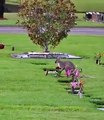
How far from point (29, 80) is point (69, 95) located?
13.1 feet

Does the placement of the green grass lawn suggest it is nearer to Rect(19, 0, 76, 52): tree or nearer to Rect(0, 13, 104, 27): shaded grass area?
Rect(0, 13, 104, 27): shaded grass area

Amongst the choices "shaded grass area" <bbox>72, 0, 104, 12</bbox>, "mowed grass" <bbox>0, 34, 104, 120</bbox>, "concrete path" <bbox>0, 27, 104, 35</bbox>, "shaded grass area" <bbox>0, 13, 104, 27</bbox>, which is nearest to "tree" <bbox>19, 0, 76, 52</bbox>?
"mowed grass" <bbox>0, 34, 104, 120</bbox>

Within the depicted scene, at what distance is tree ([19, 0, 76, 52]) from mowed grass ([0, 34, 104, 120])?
208cm

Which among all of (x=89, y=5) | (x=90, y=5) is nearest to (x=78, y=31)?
(x=90, y=5)

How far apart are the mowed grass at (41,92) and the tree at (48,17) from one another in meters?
2.08

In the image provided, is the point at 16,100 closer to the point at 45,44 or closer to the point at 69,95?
the point at 69,95

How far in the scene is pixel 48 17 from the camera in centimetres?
3631

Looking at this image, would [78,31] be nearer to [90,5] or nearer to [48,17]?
[48,17]

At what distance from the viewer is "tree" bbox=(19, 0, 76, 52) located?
118 ft

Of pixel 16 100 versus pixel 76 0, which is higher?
pixel 16 100

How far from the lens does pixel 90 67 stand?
99.8 ft

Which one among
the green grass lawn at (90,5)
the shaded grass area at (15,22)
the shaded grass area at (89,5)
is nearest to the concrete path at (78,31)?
the shaded grass area at (15,22)

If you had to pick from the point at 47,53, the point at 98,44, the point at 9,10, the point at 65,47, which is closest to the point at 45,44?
the point at 47,53

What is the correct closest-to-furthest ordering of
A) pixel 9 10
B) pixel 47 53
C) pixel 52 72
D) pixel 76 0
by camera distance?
pixel 52 72
pixel 47 53
pixel 9 10
pixel 76 0
